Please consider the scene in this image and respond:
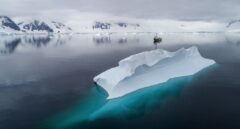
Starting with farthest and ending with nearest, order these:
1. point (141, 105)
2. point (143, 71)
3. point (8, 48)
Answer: point (8, 48) → point (143, 71) → point (141, 105)

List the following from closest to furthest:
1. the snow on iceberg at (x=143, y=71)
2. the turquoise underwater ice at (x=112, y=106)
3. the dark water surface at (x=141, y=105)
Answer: the dark water surface at (x=141, y=105)
the turquoise underwater ice at (x=112, y=106)
the snow on iceberg at (x=143, y=71)

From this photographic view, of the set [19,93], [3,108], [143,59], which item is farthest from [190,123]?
[19,93]

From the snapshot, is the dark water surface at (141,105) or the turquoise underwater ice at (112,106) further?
the turquoise underwater ice at (112,106)

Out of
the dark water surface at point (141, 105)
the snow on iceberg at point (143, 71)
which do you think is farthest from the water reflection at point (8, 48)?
the snow on iceberg at point (143, 71)

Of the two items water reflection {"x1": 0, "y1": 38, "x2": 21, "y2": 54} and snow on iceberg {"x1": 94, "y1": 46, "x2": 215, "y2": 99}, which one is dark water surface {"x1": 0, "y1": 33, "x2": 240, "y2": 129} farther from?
water reflection {"x1": 0, "y1": 38, "x2": 21, "y2": 54}

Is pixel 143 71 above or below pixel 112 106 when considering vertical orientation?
above

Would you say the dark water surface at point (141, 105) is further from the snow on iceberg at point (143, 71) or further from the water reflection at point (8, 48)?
the water reflection at point (8, 48)

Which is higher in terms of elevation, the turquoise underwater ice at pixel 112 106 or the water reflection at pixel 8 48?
the water reflection at pixel 8 48

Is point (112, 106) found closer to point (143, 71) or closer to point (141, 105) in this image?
point (141, 105)

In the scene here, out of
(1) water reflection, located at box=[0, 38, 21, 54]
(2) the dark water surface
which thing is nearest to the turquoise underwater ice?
(2) the dark water surface

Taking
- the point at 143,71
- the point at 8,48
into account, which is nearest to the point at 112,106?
the point at 143,71
